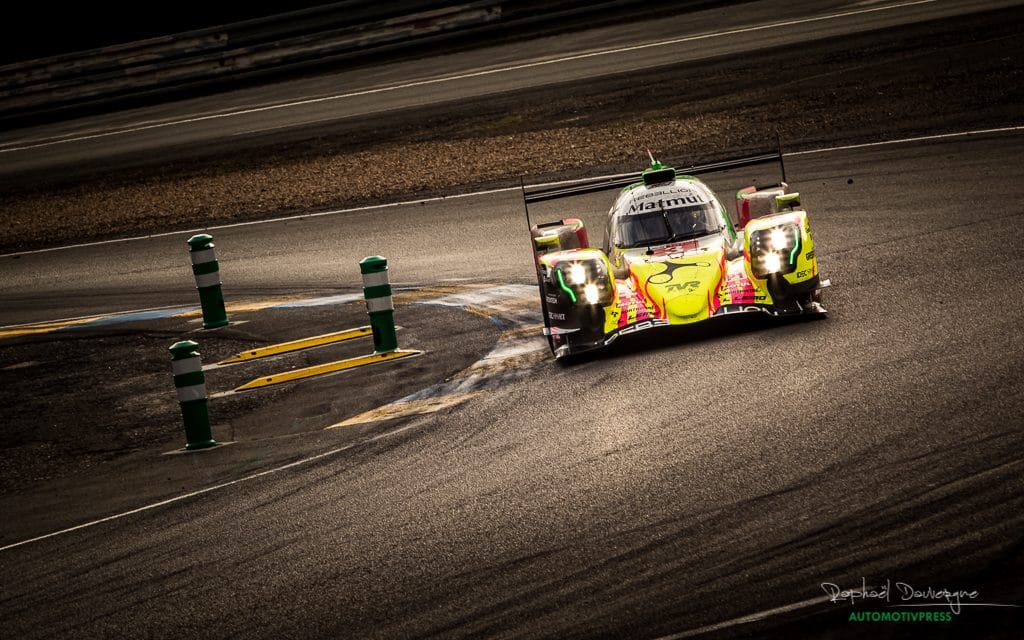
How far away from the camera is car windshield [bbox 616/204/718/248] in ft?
36.6

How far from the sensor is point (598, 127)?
20.6 m

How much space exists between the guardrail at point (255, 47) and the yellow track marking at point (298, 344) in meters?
16.5

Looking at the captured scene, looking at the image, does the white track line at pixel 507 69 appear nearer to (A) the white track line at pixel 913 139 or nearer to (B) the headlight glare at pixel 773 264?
(A) the white track line at pixel 913 139

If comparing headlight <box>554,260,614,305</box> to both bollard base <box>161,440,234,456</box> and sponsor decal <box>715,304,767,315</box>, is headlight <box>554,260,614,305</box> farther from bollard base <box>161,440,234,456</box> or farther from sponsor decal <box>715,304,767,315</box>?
bollard base <box>161,440,234,456</box>

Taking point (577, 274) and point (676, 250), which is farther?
point (676, 250)

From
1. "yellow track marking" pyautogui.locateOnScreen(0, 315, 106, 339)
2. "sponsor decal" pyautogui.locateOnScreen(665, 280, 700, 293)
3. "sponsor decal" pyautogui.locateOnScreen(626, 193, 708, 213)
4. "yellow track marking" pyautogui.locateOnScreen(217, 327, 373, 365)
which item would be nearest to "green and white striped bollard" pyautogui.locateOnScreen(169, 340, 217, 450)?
"yellow track marking" pyautogui.locateOnScreen(217, 327, 373, 365)

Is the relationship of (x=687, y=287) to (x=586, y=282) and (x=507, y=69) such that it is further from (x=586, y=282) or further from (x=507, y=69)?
(x=507, y=69)

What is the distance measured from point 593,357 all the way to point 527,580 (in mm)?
4345

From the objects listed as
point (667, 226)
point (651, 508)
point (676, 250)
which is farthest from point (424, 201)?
point (651, 508)

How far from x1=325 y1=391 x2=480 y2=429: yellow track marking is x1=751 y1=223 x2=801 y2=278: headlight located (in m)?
2.52

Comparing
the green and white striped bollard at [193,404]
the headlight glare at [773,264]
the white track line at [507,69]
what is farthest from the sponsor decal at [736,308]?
the white track line at [507,69]

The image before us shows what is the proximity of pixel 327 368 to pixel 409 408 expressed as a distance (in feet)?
6.99

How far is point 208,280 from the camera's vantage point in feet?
46.0

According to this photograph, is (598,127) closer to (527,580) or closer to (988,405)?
(988,405)
